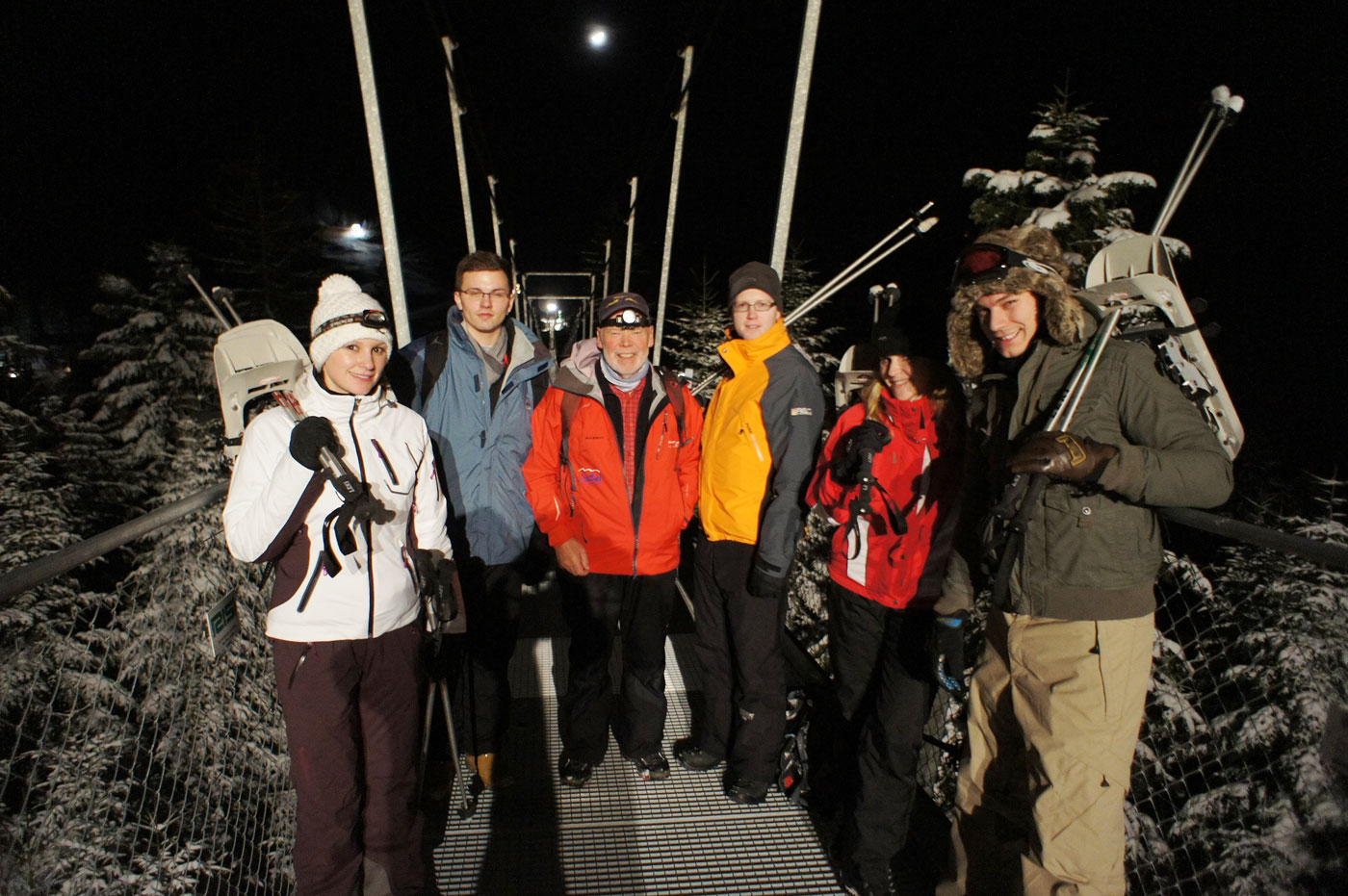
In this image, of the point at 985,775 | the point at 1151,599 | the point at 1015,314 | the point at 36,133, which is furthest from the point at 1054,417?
the point at 36,133

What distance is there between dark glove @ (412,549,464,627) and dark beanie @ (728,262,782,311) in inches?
61.0

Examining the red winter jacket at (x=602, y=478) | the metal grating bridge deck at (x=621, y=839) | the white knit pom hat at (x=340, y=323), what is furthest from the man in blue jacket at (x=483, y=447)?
the white knit pom hat at (x=340, y=323)

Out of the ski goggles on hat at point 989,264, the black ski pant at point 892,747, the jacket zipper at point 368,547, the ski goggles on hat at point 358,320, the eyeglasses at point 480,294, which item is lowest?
the black ski pant at point 892,747

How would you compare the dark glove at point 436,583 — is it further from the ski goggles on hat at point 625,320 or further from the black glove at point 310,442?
the ski goggles on hat at point 625,320

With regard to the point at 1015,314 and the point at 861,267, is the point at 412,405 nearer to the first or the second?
the point at 1015,314

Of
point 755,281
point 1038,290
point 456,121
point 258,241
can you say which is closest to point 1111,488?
point 1038,290

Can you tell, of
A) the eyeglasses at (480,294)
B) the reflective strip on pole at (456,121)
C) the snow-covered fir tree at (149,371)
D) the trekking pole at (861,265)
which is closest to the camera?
the eyeglasses at (480,294)

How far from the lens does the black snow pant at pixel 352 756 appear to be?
2.03 metres

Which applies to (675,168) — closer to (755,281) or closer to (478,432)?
(755,281)

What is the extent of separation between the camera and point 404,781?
224 cm

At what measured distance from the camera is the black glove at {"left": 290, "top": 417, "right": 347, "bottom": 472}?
193 centimetres

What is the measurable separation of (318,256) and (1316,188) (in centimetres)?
3644

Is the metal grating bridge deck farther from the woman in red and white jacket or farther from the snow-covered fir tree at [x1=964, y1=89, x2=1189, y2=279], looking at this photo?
the snow-covered fir tree at [x1=964, y1=89, x2=1189, y2=279]

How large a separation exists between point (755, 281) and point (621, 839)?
7.57 feet
